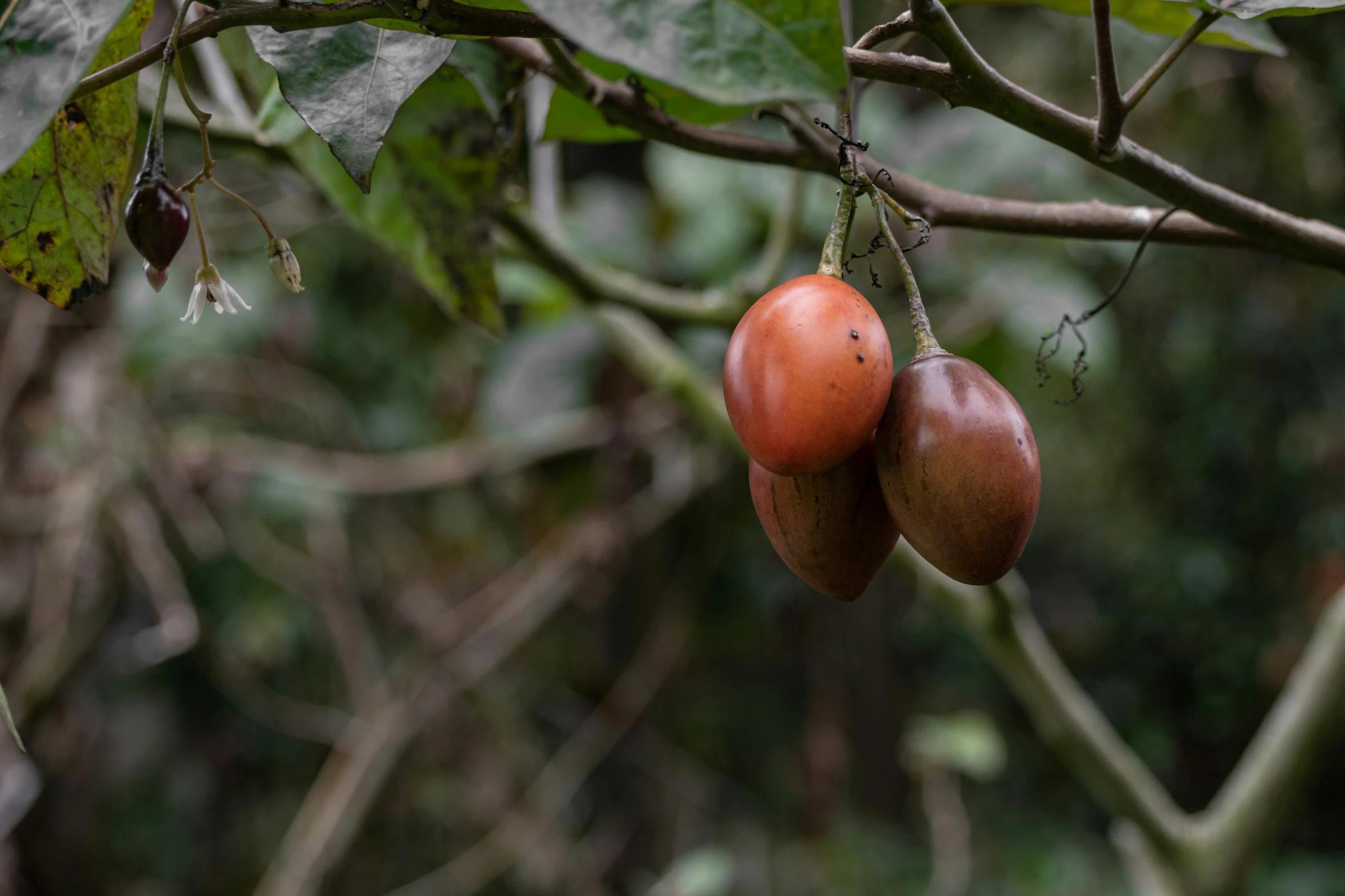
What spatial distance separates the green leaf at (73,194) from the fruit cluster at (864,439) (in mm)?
309

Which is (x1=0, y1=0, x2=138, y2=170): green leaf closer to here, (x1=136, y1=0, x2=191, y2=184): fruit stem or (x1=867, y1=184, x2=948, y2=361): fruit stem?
(x1=136, y1=0, x2=191, y2=184): fruit stem

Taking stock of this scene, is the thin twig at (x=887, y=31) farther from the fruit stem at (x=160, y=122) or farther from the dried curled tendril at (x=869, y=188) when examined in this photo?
the fruit stem at (x=160, y=122)

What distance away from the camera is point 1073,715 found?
111 centimetres

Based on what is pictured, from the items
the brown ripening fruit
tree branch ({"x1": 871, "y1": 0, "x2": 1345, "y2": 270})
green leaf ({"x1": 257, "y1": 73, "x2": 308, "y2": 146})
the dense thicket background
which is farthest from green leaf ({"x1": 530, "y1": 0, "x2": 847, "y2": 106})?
the dense thicket background

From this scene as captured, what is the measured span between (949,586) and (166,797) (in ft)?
11.3

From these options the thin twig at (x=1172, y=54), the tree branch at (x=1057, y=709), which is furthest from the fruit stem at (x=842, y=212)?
the tree branch at (x=1057, y=709)

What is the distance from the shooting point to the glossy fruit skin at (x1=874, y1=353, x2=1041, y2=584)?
1.27 ft

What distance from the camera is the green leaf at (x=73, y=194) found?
0.43 m

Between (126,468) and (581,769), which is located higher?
(126,468)

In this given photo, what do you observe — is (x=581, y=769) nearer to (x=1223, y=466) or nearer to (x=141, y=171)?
(x=141, y=171)

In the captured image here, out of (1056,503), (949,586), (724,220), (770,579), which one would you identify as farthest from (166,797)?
(1056,503)

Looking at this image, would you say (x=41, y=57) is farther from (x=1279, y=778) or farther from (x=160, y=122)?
(x=1279, y=778)

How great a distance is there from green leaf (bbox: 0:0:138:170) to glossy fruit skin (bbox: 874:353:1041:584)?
12.6 inches

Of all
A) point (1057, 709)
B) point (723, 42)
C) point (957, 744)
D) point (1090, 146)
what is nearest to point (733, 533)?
point (957, 744)
